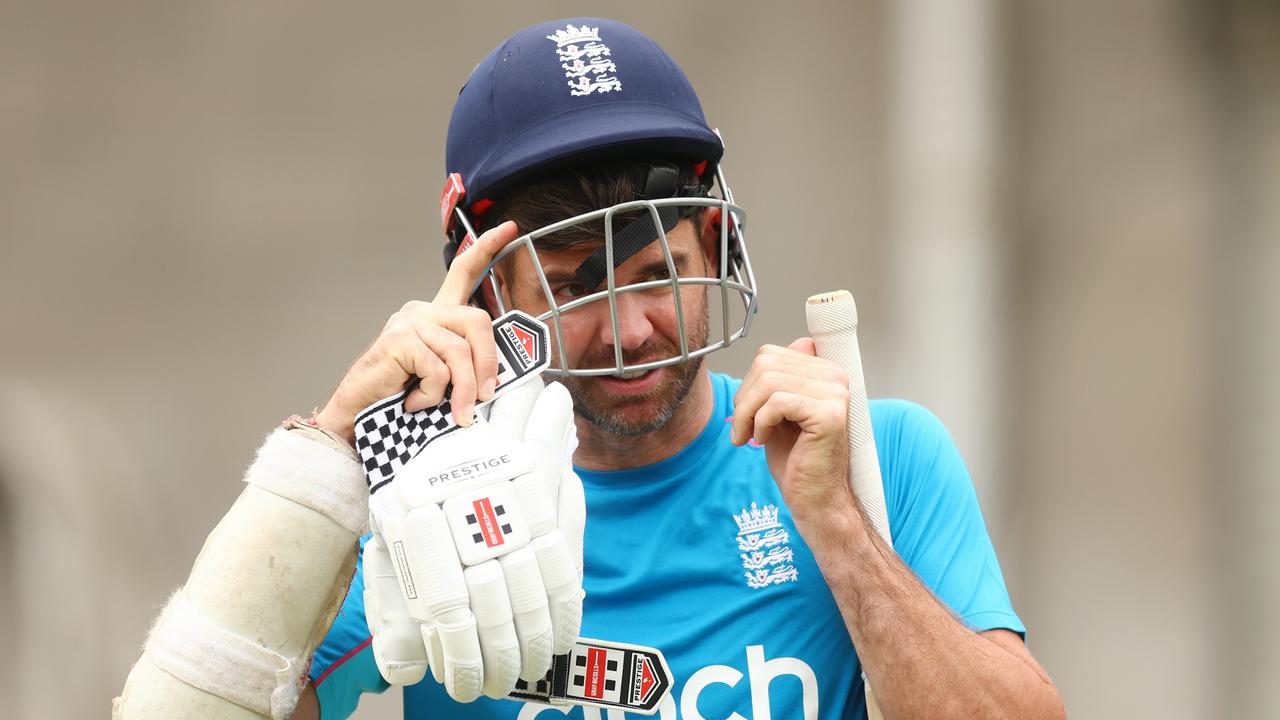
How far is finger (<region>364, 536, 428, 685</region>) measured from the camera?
1.44 m

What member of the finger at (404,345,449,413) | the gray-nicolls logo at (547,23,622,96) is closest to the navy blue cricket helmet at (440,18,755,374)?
the gray-nicolls logo at (547,23,622,96)

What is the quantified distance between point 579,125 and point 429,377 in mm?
507

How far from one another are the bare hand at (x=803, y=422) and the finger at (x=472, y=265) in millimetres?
418

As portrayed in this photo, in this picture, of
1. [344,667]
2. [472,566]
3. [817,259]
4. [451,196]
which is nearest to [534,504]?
[472,566]

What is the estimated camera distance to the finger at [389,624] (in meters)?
1.44

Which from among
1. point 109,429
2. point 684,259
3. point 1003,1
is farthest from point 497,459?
point 1003,1

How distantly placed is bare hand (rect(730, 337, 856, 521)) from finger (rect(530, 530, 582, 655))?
0.31 metres

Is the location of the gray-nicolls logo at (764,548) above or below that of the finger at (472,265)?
below

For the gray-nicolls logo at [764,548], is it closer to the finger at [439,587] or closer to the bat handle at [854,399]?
the bat handle at [854,399]

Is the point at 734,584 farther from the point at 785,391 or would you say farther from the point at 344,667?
the point at 344,667

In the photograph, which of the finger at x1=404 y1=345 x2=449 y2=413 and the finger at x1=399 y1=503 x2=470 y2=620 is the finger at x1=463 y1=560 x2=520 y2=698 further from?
the finger at x1=404 y1=345 x2=449 y2=413

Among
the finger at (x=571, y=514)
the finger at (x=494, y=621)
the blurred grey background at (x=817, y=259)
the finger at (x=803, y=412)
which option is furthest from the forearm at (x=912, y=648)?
the blurred grey background at (x=817, y=259)

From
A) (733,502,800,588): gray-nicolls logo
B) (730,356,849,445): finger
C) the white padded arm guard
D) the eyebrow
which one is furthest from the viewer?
the eyebrow

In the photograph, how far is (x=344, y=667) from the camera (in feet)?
5.81
